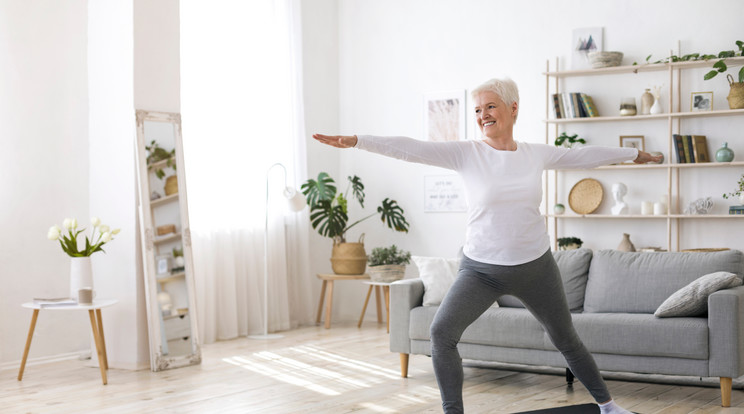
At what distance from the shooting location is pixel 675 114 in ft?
20.4

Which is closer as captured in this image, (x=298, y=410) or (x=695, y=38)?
(x=298, y=410)

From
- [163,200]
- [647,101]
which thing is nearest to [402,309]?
[163,200]

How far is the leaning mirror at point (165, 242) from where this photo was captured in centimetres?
516

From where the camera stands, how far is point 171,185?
5402 mm

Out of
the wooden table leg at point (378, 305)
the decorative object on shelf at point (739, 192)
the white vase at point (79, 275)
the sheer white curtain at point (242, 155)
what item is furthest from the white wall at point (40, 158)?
the decorative object on shelf at point (739, 192)

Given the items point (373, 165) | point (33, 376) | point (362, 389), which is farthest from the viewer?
point (373, 165)

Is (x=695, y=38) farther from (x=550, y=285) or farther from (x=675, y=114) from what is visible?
(x=550, y=285)

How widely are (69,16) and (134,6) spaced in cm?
77

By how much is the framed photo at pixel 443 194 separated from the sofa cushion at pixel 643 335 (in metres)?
3.06

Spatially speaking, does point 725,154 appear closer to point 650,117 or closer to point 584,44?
point 650,117

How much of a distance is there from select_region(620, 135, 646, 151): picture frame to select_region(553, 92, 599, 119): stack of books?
0.30 m

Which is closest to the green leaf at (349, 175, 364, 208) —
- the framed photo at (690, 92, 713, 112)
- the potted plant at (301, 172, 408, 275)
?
the potted plant at (301, 172, 408, 275)

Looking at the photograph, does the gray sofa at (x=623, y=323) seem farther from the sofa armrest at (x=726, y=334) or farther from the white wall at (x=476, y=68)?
the white wall at (x=476, y=68)

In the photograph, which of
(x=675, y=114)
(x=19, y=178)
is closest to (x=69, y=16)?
(x=19, y=178)
